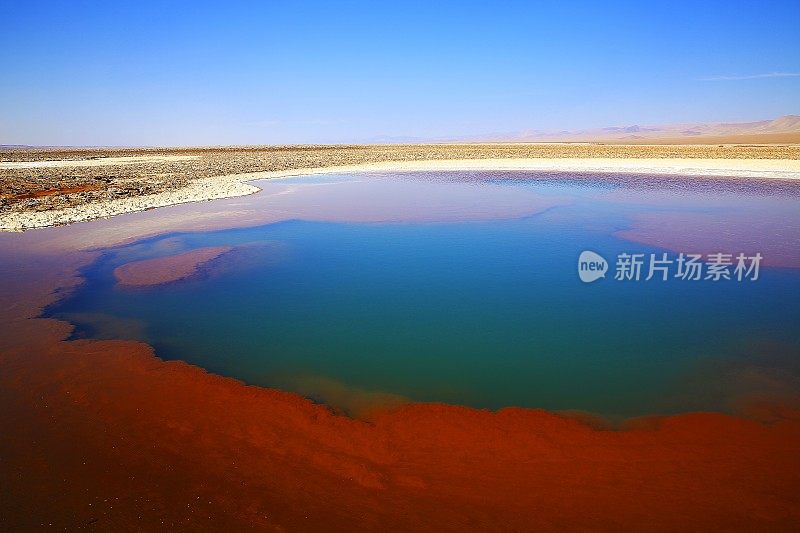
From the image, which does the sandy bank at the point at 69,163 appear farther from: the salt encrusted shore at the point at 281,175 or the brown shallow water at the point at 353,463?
the brown shallow water at the point at 353,463

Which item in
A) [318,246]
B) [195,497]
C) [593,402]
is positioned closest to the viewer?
[195,497]

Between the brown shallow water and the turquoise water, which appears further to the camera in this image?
the turquoise water

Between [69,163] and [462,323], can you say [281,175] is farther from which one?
[69,163]

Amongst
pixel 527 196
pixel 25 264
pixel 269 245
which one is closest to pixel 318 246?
pixel 269 245

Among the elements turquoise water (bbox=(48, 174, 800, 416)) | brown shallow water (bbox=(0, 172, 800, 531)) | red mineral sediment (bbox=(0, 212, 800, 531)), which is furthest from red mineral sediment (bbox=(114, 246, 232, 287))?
red mineral sediment (bbox=(0, 212, 800, 531))

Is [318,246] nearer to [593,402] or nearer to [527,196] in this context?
[593,402]

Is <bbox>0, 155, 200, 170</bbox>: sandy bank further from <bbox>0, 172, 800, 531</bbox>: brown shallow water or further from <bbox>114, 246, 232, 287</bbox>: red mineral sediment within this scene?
<bbox>0, 172, 800, 531</bbox>: brown shallow water

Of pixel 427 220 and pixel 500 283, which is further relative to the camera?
pixel 427 220
